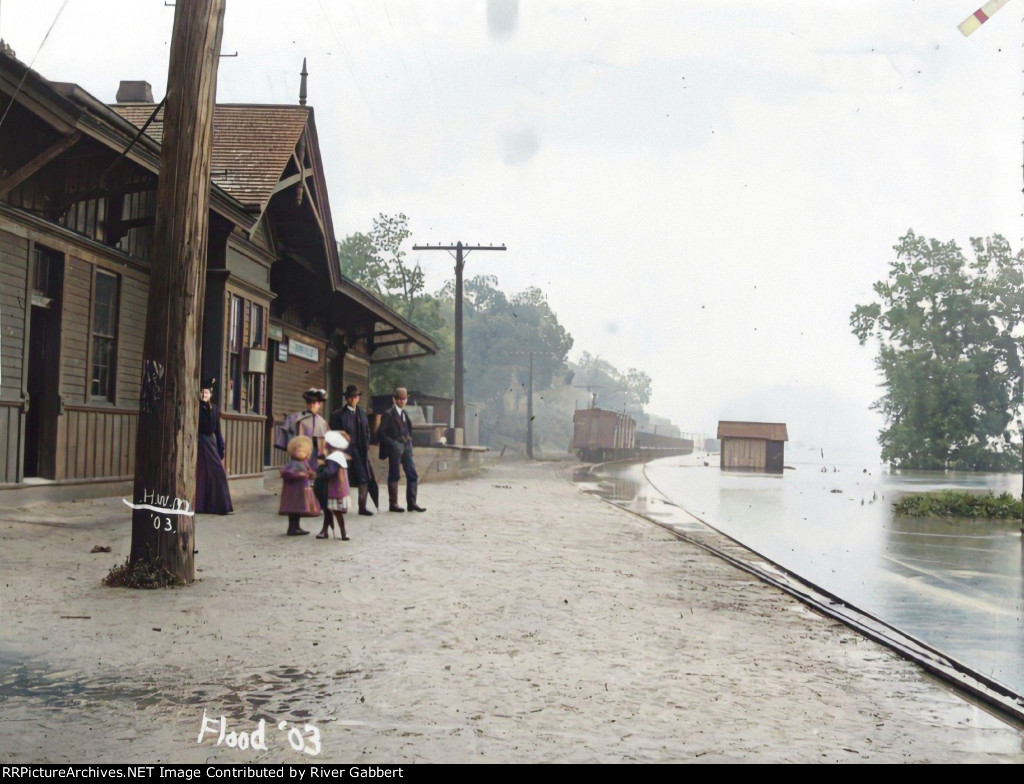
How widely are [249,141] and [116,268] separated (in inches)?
197

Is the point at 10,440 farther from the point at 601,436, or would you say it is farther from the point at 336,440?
the point at 601,436

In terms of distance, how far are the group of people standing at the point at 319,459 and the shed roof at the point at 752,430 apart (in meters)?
41.7

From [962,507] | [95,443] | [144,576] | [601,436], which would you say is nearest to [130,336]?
[95,443]

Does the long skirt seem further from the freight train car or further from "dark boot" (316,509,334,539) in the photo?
the freight train car

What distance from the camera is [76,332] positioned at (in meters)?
A: 14.2

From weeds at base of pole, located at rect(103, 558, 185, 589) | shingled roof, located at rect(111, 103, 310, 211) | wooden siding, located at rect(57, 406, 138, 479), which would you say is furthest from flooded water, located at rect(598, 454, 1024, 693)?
shingled roof, located at rect(111, 103, 310, 211)

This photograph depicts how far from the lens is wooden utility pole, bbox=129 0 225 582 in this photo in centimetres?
852

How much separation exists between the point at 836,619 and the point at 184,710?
17.5 feet

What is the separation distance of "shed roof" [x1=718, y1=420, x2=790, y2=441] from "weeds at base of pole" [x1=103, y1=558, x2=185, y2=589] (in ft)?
162

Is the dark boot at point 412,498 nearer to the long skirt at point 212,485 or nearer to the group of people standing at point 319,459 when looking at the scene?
the group of people standing at point 319,459

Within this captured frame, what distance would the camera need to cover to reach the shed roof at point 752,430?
56.1 m

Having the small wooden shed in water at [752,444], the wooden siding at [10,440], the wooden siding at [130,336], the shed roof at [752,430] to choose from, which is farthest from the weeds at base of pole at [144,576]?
the shed roof at [752,430]

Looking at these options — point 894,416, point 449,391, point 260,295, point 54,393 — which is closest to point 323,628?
point 54,393

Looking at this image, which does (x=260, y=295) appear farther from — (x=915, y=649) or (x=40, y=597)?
(x=915, y=649)
